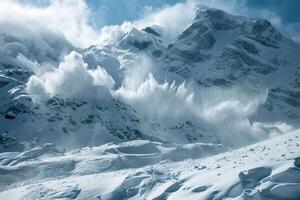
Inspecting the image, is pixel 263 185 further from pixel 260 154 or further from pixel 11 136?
pixel 11 136

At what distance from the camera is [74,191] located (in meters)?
76.6

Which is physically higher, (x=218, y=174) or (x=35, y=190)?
(x=35, y=190)

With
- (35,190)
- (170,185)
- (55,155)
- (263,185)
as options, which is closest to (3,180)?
(55,155)

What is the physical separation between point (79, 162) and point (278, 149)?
69632 millimetres

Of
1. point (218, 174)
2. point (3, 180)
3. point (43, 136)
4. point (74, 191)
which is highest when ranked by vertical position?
point (43, 136)

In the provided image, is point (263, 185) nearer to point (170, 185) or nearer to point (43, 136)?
point (170, 185)

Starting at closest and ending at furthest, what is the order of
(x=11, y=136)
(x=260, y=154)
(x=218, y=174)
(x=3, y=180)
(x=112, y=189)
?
(x=218, y=174) → (x=260, y=154) → (x=112, y=189) → (x=3, y=180) → (x=11, y=136)

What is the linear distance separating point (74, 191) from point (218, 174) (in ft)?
68.8

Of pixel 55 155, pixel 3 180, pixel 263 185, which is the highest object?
pixel 55 155

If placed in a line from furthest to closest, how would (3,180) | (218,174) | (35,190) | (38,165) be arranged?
(38,165)
(3,180)
(35,190)
(218,174)

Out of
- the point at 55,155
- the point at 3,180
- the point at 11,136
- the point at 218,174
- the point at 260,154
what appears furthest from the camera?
the point at 11,136

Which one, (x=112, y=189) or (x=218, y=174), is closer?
(x=218, y=174)

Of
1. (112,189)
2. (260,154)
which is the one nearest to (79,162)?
(112,189)

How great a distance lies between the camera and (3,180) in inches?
4899
